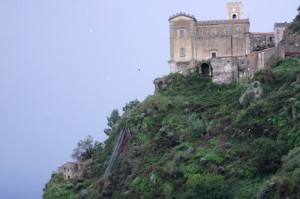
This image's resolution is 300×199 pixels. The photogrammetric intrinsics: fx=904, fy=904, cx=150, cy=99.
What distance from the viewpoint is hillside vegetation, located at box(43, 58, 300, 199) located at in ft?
156

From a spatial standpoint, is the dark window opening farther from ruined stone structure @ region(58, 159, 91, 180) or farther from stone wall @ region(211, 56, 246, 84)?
ruined stone structure @ region(58, 159, 91, 180)

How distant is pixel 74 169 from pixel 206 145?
13.5 metres

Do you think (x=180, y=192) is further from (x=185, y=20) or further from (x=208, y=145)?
(x=185, y=20)

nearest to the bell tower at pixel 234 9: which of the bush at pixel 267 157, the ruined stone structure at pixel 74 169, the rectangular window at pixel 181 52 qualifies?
the rectangular window at pixel 181 52

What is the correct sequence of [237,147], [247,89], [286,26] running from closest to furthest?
[237,147] → [247,89] → [286,26]

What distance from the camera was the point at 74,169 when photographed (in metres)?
63.8

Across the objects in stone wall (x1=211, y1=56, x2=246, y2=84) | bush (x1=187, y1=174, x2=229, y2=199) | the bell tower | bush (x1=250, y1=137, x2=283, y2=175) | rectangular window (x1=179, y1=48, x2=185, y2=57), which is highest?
the bell tower

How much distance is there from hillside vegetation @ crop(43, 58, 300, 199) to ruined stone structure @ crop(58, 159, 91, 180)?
0.74 meters

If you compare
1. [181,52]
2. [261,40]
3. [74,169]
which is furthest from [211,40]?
[74,169]

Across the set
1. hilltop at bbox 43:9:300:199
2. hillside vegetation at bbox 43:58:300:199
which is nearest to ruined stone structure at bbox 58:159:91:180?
hilltop at bbox 43:9:300:199

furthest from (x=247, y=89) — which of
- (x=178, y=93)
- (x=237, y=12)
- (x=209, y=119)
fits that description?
(x=237, y=12)

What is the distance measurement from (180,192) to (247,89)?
9.24 meters

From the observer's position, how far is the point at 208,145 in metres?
53.6

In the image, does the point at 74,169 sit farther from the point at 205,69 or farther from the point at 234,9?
the point at 234,9
